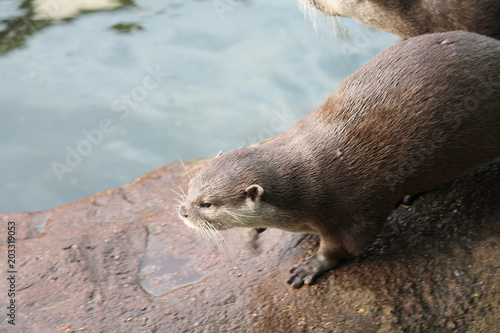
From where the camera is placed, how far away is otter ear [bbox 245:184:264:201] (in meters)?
2.90

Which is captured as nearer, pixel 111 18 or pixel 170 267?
pixel 170 267

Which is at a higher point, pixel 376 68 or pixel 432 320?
pixel 376 68

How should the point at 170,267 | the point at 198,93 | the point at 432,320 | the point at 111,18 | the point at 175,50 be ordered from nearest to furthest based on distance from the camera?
the point at 432,320, the point at 170,267, the point at 198,93, the point at 175,50, the point at 111,18

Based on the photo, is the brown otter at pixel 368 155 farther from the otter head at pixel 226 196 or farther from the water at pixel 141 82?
the water at pixel 141 82

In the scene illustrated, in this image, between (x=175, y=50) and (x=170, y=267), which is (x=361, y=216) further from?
(x=175, y=50)

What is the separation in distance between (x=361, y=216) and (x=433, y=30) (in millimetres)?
1227

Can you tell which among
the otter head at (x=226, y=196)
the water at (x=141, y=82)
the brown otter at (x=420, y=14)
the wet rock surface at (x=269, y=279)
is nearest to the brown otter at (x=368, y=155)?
the otter head at (x=226, y=196)

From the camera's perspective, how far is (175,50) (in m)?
6.77

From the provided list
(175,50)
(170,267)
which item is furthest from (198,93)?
(170,267)

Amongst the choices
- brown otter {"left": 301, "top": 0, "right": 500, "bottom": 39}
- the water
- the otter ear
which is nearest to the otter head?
A: the otter ear

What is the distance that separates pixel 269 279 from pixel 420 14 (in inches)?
62.5

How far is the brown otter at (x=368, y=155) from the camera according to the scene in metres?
2.87

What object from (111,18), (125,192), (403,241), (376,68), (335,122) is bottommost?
(111,18)

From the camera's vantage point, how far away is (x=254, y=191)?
115 inches
